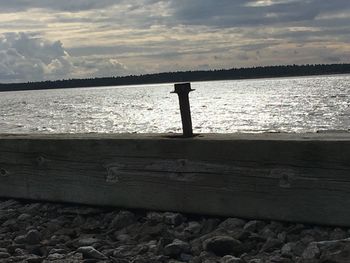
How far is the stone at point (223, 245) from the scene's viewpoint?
13.7ft

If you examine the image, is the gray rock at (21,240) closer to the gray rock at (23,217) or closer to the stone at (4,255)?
the stone at (4,255)

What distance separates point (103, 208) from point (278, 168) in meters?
1.86

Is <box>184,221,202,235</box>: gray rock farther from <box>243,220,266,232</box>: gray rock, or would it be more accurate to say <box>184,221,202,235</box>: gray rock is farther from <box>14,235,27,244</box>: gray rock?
<box>14,235,27,244</box>: gray rock

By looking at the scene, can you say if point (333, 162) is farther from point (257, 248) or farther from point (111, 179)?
point (111, 179)

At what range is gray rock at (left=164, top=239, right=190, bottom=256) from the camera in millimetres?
4281

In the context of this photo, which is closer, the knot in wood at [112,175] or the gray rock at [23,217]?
the knot in wood at [112,175]

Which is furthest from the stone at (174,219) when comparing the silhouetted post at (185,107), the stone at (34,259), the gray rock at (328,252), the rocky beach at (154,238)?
the gray rock at (328,252)

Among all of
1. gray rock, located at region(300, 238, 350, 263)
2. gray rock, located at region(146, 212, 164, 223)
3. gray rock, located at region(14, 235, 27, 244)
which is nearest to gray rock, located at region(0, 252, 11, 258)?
gray rock, located at region(14, 235, 27, 244)

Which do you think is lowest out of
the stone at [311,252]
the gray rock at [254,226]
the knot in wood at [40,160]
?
the stone at [311,252]

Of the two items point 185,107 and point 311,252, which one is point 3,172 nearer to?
point 185,107

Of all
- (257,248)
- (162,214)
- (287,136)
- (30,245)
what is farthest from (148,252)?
(287,136)

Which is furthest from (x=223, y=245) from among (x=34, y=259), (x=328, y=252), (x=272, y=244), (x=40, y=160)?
(x=40, y=160)

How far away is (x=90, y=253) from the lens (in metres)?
4.37

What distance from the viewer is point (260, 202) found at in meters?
4.37
